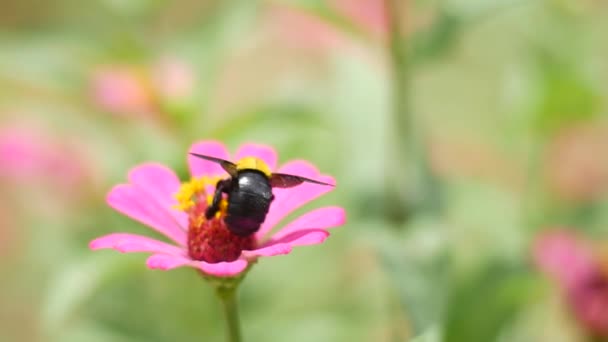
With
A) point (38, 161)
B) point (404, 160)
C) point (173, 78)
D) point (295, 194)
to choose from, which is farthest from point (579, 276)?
point (38, 161)

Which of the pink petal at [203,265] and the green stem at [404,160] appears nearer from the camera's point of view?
the pink petal at [203,265]

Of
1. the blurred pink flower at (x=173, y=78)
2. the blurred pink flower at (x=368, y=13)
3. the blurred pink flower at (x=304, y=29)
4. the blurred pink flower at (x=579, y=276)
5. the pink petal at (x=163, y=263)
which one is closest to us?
the pink petal at (x=163, y=263)

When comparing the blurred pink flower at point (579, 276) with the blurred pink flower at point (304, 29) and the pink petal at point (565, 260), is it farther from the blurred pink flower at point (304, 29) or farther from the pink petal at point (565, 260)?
the blurred pink flower at point (304, 29)

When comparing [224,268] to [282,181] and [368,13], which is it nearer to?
[282,181]

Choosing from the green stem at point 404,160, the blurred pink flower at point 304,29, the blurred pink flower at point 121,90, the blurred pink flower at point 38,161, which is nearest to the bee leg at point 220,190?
the green stem at point 404,160

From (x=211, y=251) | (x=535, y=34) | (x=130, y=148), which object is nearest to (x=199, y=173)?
(x=211, y=251)

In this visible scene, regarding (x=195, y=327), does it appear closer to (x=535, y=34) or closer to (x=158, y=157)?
(x=158, y=157)
